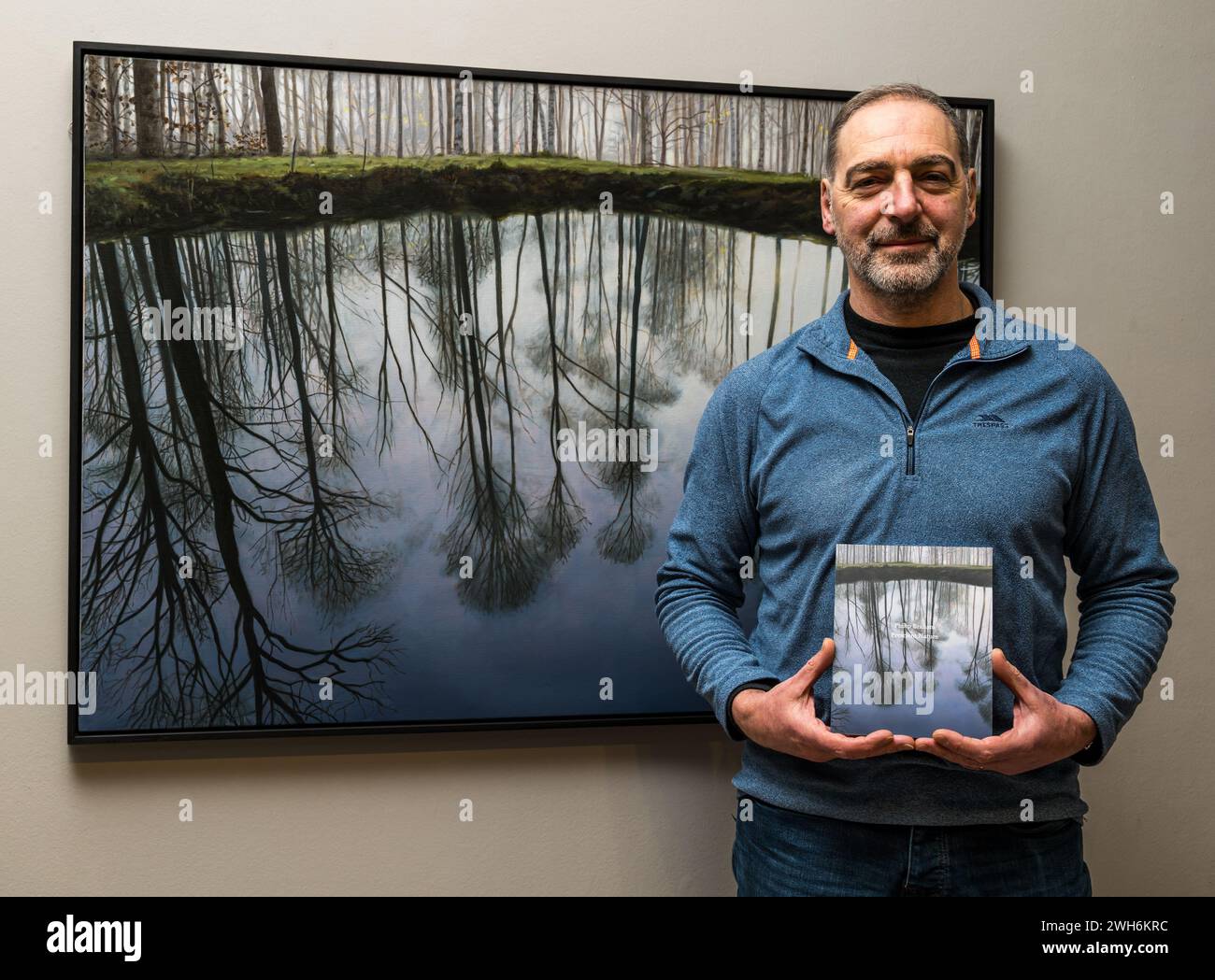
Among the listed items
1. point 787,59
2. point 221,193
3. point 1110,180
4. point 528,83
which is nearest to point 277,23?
point 221,193

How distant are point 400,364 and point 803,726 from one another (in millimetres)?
768

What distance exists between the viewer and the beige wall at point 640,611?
1.33m

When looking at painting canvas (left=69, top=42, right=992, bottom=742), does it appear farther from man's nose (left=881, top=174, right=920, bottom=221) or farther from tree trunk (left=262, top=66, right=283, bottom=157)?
man's nose (left=881, top=174, right=920, bottom=221)

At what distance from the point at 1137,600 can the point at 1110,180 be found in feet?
2.78

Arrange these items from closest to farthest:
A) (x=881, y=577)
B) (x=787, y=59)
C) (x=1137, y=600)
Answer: (x=881, y=577) → (x=1137, y=600) → (x=787, y=59)

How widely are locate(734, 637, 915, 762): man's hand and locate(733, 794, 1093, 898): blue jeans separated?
10cm

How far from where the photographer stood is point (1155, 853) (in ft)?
5.12

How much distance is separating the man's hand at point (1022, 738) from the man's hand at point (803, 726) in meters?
0.04

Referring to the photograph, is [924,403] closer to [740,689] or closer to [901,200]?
[901,200]

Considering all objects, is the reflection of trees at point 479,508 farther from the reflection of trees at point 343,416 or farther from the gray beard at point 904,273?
the gray beard at point 904,273

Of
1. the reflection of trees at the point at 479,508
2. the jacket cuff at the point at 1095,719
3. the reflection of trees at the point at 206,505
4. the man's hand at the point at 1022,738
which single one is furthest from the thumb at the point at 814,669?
the reflection of trees at the point at 206,505

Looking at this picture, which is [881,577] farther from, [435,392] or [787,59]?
[787,59]
